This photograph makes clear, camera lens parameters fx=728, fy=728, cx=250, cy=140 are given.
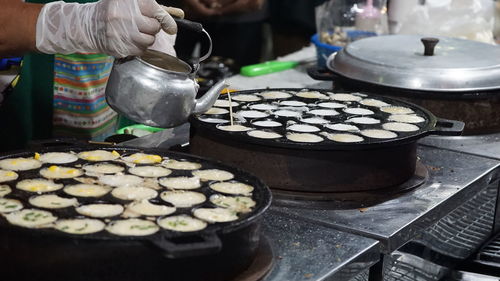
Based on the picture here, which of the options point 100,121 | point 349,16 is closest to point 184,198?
point 100,121

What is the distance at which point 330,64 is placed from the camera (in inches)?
121

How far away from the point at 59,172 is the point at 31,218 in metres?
0.30

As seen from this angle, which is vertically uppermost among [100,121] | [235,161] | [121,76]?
Answer: [121,76]

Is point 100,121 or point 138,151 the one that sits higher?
point 138,151

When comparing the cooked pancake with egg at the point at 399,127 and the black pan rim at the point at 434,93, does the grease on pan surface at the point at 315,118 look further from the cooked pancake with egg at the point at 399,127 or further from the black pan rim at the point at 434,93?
the black pan rim at the point at 434,93

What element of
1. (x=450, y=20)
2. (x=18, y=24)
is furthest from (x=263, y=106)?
(x=450, y=20)

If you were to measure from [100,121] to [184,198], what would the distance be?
173 cm

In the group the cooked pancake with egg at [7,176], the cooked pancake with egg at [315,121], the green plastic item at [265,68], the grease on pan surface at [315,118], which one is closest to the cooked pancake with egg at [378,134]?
the grease on pan surface at [315,118]

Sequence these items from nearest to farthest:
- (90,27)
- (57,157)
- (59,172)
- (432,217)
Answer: (59,172) → (57,157) → (432,217) → (90,27)

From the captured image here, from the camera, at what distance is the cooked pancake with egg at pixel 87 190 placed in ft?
5.52

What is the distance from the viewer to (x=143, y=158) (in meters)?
1.95

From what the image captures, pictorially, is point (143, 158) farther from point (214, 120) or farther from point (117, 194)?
point (214, 120)

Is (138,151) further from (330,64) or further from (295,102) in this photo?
(330,64)

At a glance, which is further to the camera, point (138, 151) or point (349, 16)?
point (349, 16)
